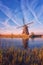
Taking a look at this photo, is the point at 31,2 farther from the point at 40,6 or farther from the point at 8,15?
the point at 8,15

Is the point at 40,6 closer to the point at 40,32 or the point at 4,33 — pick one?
the point at 40,32

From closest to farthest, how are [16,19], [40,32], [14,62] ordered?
[14,62], [16,19], [40,32]

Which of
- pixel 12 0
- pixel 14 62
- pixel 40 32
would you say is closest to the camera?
pixel 14 62

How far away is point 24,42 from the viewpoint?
6.14 metres

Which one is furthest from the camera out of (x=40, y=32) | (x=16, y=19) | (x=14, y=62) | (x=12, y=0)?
(x=40, y=32)

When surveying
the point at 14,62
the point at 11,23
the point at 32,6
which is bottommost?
the point at 14,62

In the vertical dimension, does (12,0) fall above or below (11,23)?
above

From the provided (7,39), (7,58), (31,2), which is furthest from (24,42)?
(7,58)

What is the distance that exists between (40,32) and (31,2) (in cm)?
115

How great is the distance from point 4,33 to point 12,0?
1.18 meters

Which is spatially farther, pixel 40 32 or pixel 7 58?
pixel 40 32

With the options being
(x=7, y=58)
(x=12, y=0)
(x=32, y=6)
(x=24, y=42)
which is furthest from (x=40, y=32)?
(x=7, y=58)

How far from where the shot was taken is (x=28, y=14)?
563cm

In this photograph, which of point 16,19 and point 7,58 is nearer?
point 7,58
